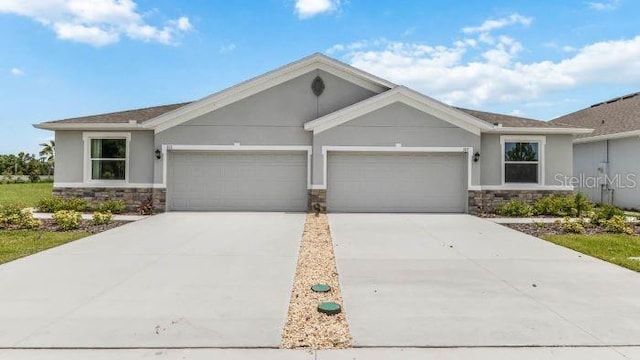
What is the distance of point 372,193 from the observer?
48.9 feet

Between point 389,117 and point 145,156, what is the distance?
894 cm

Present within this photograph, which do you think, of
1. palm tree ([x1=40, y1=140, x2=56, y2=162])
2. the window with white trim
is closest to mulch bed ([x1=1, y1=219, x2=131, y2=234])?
the window with white trim

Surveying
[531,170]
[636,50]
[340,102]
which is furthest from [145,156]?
[636,50]

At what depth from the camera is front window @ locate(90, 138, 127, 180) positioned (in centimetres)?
1556

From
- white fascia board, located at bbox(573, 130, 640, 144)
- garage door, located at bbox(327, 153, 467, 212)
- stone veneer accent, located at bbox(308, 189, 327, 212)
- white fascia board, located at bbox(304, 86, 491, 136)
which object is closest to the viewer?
white fascia board, located at bbox(304, 86, 491, 136)

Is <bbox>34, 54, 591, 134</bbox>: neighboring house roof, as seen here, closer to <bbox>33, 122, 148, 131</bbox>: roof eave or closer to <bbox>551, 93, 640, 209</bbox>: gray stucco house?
<bbox>33, 122, 148, 131</bbox>: roof eave

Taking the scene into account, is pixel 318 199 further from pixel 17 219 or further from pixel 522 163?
pixel 17 219

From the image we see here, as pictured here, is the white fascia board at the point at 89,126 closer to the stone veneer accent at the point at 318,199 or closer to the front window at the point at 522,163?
the stone veneer accent at the point at 318,199

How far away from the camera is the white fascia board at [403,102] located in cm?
1445

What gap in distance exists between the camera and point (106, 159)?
15555 mm

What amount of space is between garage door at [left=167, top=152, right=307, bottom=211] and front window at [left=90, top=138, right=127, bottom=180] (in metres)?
2.13

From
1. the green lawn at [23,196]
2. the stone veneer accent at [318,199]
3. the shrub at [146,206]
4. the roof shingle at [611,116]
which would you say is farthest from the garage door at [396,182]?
the green lawn at [23,196]

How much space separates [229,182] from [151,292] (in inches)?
378

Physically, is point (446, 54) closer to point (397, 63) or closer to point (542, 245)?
point (397, 63)
